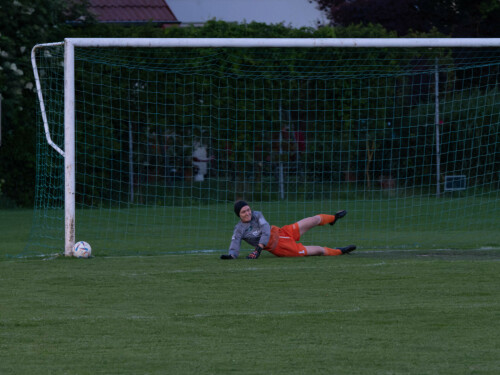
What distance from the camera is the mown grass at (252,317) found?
18.0ft

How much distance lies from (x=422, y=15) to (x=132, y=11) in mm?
10107

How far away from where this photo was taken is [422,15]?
30766mm

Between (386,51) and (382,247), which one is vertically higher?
(386,51)

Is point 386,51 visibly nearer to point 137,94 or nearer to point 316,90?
point 316,90

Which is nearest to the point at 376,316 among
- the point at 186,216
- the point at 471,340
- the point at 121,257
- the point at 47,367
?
the point at 471,340

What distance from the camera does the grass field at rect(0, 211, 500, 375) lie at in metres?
5.49

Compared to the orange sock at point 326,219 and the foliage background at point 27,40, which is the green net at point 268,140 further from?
the orange sock at point 326,219

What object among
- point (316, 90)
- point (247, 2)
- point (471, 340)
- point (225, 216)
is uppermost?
point (247, 2)

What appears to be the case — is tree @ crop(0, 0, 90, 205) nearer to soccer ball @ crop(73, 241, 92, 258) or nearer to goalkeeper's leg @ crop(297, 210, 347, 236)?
soccer ball @ crop(73, 241, 92, 258)

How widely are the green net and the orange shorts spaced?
5.48 meters

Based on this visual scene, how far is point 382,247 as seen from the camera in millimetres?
12984

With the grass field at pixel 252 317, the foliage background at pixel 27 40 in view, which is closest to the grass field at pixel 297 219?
the grass field at pixel 252 317

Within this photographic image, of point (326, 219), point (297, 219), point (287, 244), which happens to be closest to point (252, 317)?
point (287, 244)

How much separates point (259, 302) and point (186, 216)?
9.80m
